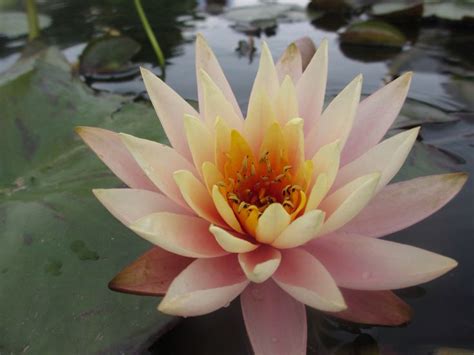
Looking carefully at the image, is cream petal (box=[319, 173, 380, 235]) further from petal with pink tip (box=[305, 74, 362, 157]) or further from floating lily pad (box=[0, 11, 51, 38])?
floating lily pad (box=[0, 11, 51, 38])

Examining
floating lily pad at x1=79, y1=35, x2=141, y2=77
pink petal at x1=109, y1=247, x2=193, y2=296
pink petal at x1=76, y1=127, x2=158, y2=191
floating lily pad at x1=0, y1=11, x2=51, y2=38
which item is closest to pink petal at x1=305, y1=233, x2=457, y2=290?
pink petal at x1=109, y1=247, x2=193, y2=296

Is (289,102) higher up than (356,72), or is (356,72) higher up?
(289,102)

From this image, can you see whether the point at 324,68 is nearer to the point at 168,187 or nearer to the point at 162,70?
the point at 168,187

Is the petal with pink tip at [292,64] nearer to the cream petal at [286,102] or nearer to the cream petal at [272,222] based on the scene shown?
the cream petal at [286,102]

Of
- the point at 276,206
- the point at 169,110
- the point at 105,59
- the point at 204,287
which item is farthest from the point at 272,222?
the point at 105,59

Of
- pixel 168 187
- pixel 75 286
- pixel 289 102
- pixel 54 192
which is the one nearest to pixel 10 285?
pixel 75 286

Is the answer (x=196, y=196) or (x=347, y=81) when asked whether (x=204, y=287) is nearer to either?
(x=196, y=196)

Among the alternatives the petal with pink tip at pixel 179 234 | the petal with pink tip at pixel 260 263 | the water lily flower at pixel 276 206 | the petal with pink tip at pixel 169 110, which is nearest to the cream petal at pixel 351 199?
the water lily flower at pixel 276 206
